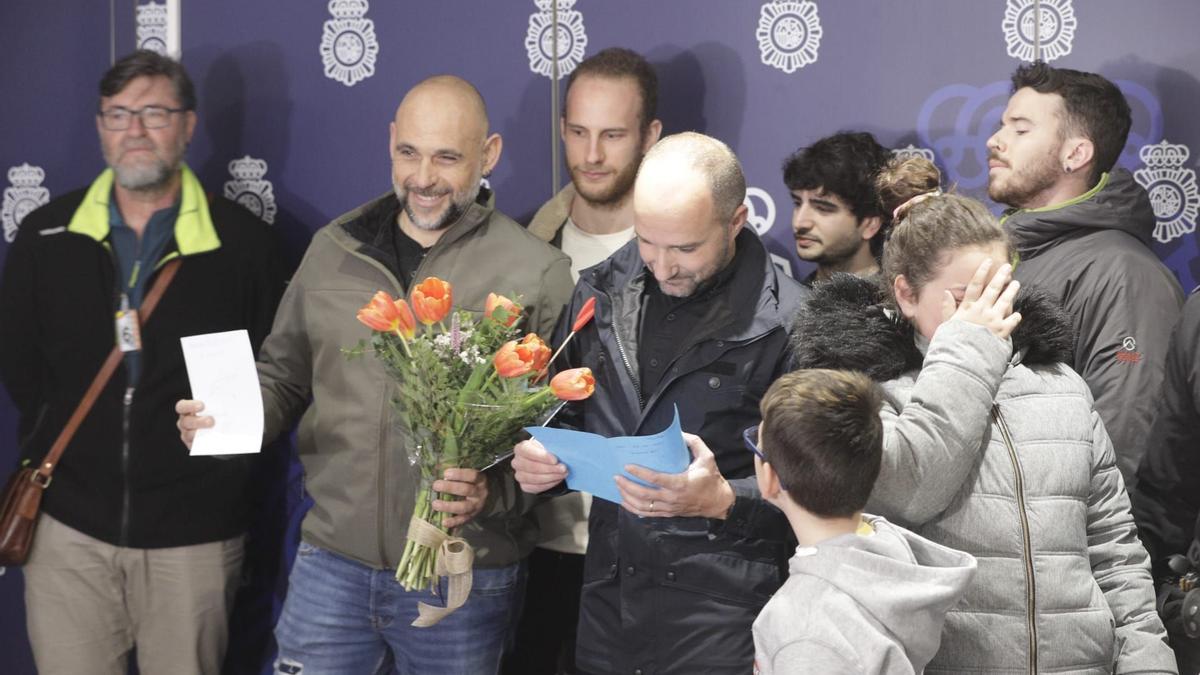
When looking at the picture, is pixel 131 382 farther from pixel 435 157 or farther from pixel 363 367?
pixel 435 157

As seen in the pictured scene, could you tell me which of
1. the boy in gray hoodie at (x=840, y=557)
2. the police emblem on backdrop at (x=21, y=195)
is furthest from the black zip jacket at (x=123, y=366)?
the boy in gray hoodie at (x=840, y=557)

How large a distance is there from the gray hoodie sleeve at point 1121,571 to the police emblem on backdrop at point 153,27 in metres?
3.35

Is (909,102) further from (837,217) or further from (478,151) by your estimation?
(478,151)

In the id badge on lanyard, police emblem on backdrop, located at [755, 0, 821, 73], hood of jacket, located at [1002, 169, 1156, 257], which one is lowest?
the id badge on lanyard

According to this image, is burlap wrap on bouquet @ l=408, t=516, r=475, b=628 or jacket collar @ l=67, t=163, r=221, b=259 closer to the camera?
burlap wrap on bouquet @ l=408, t=516, r=475, b=628

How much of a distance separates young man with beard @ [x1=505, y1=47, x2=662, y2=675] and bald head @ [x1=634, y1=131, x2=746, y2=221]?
2.78 ft

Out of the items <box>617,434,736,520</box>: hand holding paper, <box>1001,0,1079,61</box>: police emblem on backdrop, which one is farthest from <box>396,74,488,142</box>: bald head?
<box>1001,0,1079,61</box>: police emblem on backdrop

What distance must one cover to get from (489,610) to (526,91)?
1714 millimetres

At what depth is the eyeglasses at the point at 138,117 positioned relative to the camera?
405 cm

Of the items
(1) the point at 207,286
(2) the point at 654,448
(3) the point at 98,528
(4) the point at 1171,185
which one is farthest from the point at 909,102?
(3) the point at 98,528

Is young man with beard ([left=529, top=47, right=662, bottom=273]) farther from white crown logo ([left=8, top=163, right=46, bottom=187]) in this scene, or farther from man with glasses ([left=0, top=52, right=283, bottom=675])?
white crown logo ([left=8, top=163, right=46, bottom=187])

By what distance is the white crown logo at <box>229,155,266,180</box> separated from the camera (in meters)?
4.38

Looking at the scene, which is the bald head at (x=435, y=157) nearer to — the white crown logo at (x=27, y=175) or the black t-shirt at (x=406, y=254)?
the black t-shirt at (x=406, y=254)

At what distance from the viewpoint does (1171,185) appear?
370cm
